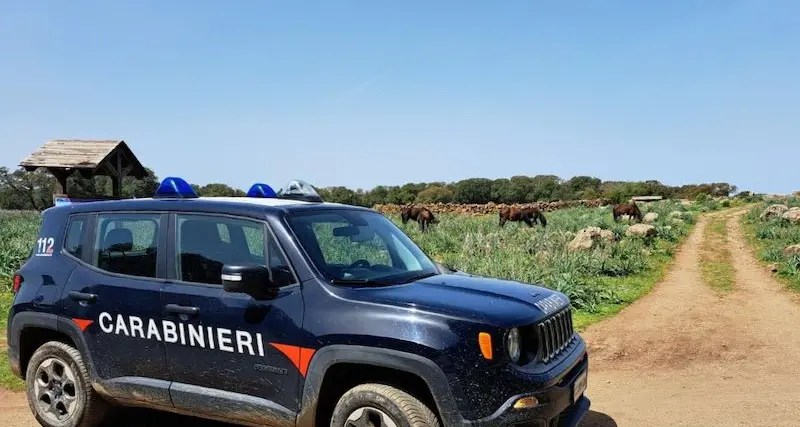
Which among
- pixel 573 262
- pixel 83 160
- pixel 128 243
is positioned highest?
pixel 83 160

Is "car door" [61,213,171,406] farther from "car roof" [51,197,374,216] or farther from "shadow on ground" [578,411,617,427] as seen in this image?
"shadow on ground" [578,411,617,427]

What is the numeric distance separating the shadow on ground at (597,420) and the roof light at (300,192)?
3.15 m

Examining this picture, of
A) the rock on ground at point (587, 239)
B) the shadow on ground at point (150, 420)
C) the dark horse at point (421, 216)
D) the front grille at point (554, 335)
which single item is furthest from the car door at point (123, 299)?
the dark horse at point (421, 216)

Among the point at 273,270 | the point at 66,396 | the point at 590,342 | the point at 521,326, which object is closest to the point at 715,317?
the point at 590,342

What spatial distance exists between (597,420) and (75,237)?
5.00 m

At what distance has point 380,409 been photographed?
3.87 meters

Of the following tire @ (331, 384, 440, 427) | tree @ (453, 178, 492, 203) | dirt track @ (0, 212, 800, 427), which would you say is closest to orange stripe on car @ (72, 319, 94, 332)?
dirt track @ (0, 212, 800, 427)

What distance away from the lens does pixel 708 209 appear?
4238cm

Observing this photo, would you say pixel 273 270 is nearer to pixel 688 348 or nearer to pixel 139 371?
pixel 139 371

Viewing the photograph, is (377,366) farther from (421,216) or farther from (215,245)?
(421,216)

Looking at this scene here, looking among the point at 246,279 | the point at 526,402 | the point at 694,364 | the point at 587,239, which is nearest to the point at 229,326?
the point at 246,279

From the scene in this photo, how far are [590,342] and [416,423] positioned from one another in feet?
19.3

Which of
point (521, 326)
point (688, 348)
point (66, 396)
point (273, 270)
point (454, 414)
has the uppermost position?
point (273, 270)

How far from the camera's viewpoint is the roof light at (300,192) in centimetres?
558
